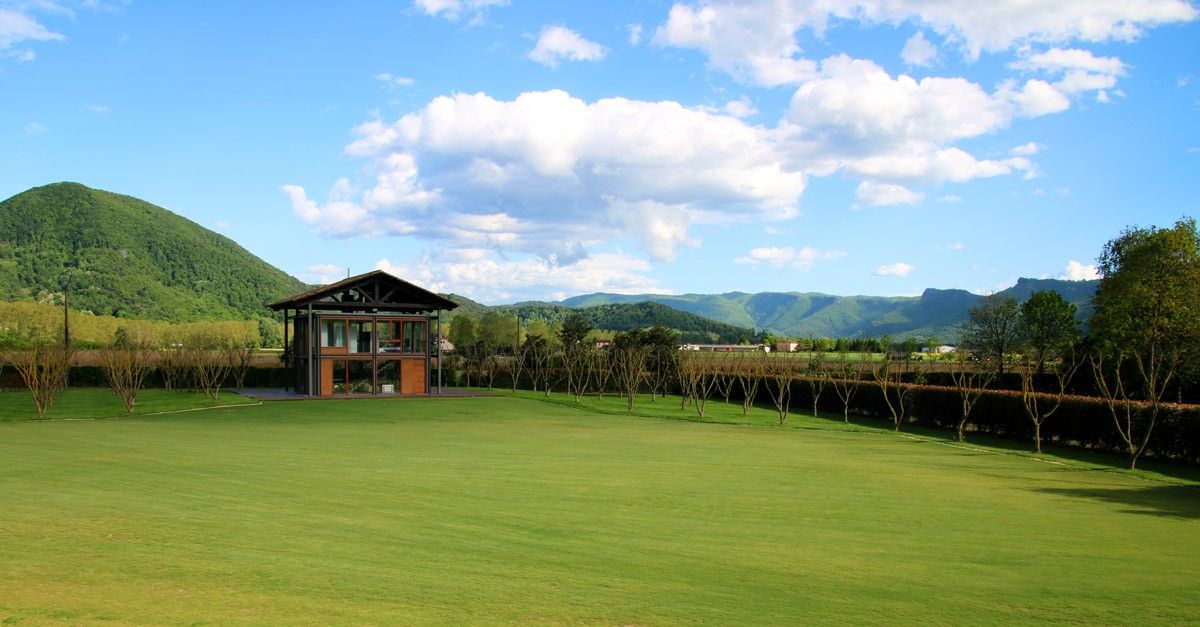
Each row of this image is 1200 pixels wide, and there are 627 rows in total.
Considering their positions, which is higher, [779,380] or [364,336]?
[364,336]

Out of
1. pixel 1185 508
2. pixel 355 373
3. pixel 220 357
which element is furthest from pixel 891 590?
pixel 220 357

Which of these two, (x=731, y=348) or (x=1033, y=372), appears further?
(x=731, y=348)

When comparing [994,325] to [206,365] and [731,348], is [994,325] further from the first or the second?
[206,365]

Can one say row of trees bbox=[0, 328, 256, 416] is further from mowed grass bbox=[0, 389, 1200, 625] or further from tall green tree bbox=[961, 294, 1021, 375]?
tall green tree bbox=[961, 294, 1021, 375]

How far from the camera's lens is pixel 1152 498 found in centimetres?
1443

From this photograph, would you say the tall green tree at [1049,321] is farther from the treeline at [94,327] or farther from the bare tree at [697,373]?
the treeline at [94,327]

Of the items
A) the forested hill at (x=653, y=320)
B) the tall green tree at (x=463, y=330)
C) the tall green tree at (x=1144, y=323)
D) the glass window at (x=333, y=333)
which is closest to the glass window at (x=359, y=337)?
the glass window at (x=333, y=333)

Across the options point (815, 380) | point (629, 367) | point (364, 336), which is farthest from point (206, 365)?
point (815, 380)

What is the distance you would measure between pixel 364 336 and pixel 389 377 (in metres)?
2.53

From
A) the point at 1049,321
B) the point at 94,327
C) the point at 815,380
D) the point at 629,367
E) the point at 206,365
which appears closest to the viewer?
the point at 815,380

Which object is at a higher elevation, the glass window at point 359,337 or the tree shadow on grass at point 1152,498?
the glass window at point 359,337

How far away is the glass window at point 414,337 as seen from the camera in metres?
42.7

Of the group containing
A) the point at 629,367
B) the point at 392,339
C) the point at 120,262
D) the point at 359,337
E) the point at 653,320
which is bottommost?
the point at 629,367

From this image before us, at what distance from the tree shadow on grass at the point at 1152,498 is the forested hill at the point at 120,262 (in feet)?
330
